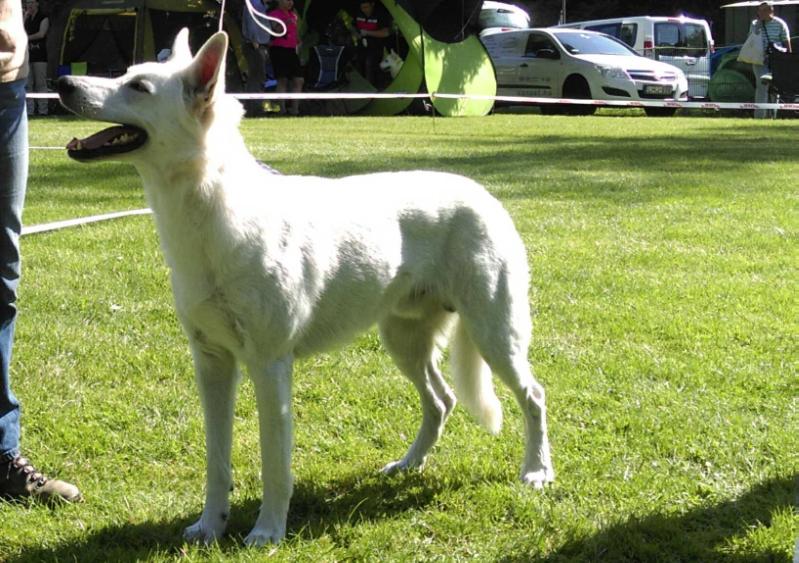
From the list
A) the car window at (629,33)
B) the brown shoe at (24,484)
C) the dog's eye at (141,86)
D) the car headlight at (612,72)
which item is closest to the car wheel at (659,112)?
the car headlight at (612,72)

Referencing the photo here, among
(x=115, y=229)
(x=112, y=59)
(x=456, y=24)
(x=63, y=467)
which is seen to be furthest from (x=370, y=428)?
(x=112, y=59)

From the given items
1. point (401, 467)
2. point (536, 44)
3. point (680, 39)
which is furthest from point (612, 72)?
point (401, 467)

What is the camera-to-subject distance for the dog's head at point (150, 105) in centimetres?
322

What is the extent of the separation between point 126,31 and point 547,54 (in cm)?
964

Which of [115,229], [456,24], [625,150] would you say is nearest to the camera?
[115,229]

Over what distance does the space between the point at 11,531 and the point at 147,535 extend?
1.54 ft

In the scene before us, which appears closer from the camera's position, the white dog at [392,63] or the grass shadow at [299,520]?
the grass shadow at [299,520]

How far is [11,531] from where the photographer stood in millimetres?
3578

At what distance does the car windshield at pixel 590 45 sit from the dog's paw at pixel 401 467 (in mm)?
20947

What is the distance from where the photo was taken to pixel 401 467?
4.18 metres

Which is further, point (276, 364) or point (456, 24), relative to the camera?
point (456, 24)

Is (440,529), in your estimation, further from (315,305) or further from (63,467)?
(63,467)

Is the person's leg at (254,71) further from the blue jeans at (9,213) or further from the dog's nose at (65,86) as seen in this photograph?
the dog's nose at (65,86)

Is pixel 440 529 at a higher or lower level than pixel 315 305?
lower
